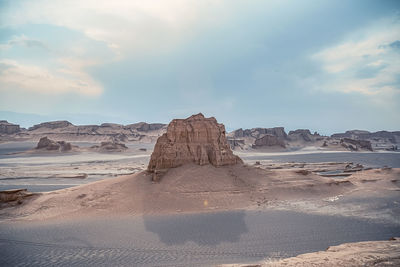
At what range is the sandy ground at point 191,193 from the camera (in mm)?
16328

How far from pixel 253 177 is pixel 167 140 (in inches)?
320

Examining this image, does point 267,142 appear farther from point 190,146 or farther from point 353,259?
point 353,259

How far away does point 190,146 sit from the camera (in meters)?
21.1

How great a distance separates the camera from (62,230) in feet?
44.2

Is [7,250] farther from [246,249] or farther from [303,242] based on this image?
[303,242]

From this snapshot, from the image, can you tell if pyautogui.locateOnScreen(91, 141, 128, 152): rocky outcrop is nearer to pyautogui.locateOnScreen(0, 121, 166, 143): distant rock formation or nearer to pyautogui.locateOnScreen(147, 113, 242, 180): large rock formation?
pyautogui.locateOnScreen(0, 121, 166, 143): distant rock formation

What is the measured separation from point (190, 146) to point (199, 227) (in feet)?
28.2

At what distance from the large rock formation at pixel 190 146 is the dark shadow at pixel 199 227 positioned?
5.56 metres

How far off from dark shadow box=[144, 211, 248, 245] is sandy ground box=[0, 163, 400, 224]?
1.08 meters

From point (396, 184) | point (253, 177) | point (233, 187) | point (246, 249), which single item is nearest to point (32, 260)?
point (246, 249)

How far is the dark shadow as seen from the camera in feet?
40.0

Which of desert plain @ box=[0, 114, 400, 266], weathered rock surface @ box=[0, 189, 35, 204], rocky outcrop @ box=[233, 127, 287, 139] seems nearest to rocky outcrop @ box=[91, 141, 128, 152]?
desert plain @ box=[0, 114, 400, 266]

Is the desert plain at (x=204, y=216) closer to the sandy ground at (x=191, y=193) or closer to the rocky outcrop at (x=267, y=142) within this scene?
the sandy ground at (x=191, y=193)

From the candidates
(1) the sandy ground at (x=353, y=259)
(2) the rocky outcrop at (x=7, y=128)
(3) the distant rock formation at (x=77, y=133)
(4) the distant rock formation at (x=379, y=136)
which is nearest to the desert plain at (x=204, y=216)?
(1) the sandy ground at (x=353, y=259)
